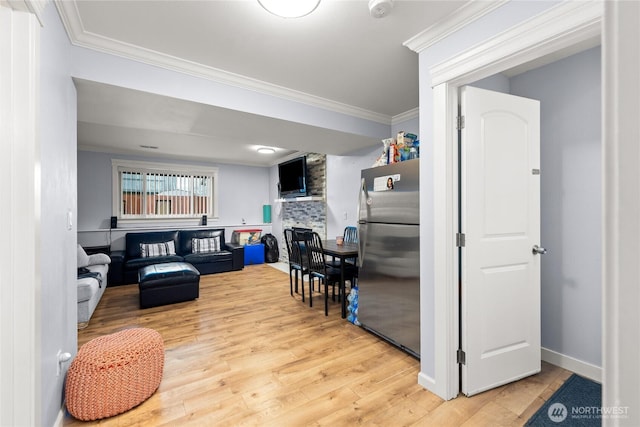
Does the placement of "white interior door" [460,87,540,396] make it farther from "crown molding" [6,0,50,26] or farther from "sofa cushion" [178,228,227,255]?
"sofa cushion" [178,228,227,255]

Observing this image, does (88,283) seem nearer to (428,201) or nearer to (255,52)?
(255,52)

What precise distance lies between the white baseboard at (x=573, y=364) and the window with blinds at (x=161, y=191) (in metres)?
6.30

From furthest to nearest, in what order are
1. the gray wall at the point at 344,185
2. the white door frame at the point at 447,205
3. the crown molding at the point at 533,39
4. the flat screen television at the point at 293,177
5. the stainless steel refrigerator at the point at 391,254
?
the flat screen television at the point at 293,177
the gray wall at the point at 344,185
the stainless steel refrigerator at the point at 391,254
the white door frame at the point at 447,205
the crown molding at the point at 533,39

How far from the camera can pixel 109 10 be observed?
1731 millimetres

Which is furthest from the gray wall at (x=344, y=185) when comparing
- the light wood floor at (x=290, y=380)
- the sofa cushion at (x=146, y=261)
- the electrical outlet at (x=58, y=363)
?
the electrical outlet at (x=58, y=363)

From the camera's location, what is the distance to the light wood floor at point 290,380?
5.63ft

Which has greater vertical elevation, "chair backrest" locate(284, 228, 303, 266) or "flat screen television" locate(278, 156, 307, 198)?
"flat screen television" locate(278, 156, 307, 198)

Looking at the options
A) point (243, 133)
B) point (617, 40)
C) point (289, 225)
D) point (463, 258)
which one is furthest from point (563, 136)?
point (289, 225)

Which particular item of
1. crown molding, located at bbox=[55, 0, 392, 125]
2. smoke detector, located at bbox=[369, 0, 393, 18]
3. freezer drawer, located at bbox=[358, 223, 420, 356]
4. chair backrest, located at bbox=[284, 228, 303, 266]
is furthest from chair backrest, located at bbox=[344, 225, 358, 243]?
smoke detector, located at bbox=[369, 0, 393, 18]

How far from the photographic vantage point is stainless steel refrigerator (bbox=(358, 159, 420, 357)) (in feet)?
7.64

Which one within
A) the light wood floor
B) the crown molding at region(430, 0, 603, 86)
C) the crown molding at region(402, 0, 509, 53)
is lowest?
the light wood floor

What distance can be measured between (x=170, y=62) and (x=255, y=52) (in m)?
0.72

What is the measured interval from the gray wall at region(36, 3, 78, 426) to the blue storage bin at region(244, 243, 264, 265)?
14.7ft

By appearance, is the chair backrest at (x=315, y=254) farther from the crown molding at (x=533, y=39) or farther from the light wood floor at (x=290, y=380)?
the crown molding at (x=533, y=39)
